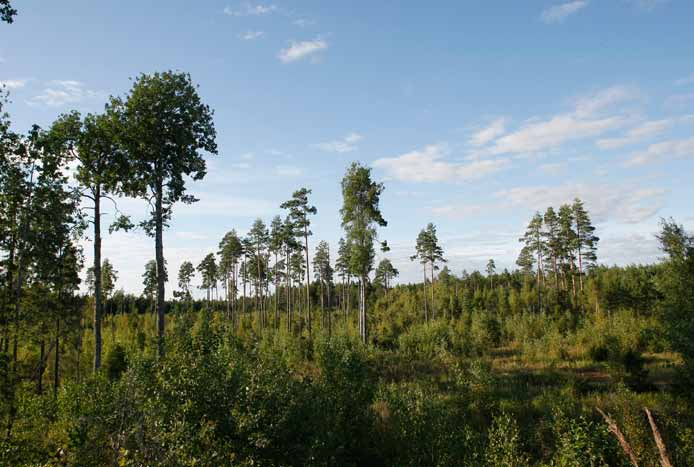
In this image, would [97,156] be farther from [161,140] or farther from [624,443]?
[624,443]

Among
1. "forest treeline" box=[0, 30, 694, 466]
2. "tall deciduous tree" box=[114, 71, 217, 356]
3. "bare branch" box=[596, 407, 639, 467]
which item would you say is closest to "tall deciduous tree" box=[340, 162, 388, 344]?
"forest treeline" box=[0, 30, 694, 466]

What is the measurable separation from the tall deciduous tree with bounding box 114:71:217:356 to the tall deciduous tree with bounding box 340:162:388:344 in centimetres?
1503

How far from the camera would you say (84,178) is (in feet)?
63.9

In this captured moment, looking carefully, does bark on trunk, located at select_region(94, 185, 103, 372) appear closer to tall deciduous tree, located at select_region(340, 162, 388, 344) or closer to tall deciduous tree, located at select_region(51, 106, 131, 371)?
tall deciduous tree, located at select_region(51, 106, 131, 371)

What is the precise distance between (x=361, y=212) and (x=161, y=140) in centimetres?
1784

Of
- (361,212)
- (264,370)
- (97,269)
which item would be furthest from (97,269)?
(361,212)

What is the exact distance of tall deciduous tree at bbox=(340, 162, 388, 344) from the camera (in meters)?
32.9

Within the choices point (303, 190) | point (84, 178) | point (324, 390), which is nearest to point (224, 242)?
point (303, 190)

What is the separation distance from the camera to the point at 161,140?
1841 centimetres

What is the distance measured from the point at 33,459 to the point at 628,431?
669 inches

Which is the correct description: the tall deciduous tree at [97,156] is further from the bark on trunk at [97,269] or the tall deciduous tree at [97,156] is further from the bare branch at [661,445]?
the bare branch at [661,445]

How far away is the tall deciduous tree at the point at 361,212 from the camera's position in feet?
108

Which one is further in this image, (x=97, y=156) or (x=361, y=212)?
(x=361, y=212)

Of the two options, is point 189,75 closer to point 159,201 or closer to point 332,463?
point 159,201
